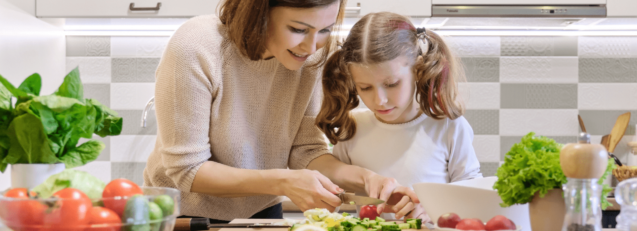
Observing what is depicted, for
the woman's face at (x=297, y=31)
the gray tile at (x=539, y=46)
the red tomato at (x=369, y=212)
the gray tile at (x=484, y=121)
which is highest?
the gray tile at (x=539, y=46)

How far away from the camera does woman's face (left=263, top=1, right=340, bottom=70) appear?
1.21 metres

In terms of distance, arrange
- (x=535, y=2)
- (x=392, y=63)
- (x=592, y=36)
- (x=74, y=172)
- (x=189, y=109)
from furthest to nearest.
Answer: (x=592, y=36) < (x=535, y=2) < (x=392, y=63) < (x=189, y=109) < (x=74, y=172)

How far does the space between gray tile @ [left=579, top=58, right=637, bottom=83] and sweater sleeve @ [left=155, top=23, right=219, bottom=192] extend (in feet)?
6.66

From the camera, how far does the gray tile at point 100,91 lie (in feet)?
8.66

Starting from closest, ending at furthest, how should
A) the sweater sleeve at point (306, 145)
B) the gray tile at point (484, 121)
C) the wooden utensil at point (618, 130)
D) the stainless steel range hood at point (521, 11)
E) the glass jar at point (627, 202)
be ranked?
the glass jar at point (627, 202), the sweater sleeve at point (306, 145), the stainless steel range hood at point (521, 11), the wooden utensil at point (618, 130), the gray tile at point (484, 121)

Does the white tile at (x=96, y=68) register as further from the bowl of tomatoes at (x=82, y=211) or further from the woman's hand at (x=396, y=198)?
the bowl of tomatoes at (x=82, y=211)

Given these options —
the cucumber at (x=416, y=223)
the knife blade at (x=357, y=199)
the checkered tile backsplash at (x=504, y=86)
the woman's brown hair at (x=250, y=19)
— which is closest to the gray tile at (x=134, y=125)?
the checkered tile backsplash at (x=504, y=86)

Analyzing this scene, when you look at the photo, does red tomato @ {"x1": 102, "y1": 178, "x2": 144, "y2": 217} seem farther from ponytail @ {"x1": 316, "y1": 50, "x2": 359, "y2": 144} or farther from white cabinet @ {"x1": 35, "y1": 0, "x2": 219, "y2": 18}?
white cabinet @ {"x1": 35, "y1": 0, "x2": 219, "y2": 18}

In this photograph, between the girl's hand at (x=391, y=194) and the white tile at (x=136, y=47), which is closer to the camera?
the girl's hand at (x=391, y=194)

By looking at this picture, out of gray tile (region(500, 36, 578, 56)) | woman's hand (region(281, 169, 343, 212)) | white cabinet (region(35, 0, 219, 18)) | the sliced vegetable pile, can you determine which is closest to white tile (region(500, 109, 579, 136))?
gray tile (region(500, 36, 578, 56))

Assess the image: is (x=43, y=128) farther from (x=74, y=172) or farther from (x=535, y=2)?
(x=535, y=2)

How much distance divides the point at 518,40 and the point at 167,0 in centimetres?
166

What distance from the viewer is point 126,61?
2.63 meters

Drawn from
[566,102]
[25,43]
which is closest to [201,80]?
[25,43]
